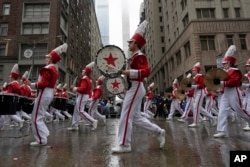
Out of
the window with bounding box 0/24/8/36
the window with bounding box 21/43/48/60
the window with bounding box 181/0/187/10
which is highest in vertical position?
the window with bounding box 181/0/187/10

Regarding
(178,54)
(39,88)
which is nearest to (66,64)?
(178,54)

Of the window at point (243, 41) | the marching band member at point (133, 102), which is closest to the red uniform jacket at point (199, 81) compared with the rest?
the marching band member at point (133, 102)

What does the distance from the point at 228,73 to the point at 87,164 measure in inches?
165

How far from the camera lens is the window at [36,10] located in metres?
36.1

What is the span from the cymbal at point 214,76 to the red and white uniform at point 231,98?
0.46ft

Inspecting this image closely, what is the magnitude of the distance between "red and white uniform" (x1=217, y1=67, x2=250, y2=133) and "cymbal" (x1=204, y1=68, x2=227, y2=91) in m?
0.14

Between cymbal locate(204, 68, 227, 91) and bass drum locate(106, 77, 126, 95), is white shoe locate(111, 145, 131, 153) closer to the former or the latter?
cymbal locate(204, 68, 227, 91)

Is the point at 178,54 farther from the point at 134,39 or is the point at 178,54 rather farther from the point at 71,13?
the point at 134,39

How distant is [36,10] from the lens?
119 feet

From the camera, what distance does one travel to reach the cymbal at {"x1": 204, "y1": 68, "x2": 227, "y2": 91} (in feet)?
19.4

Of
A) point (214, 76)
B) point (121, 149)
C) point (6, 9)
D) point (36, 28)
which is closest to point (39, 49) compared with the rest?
point (36, 28)

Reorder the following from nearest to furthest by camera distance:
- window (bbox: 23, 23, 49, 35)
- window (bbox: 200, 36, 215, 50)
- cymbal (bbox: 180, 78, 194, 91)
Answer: cymbal (bbox: 180, 78, 194, 91), window (bbox: 200, 36, 215, 50), window (bbox: 23, 23, 49, 35)

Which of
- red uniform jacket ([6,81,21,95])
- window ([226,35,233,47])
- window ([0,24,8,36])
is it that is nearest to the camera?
red uniform jacket ([6,81,21,95])

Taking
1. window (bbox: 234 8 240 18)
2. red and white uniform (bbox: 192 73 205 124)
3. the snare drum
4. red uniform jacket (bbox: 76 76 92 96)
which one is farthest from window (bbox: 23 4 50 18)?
the snare drum
